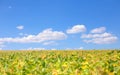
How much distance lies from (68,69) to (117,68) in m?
1.30

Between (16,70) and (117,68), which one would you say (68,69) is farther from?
(16,70)

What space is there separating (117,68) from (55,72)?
1.57 meters

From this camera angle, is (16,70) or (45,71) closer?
(45,71)

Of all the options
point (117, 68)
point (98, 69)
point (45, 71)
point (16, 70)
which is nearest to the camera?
point (98, 69)

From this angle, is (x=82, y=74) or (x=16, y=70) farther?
(x=16, y=70)

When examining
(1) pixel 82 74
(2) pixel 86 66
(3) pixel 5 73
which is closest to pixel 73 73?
(1) pixel 82 74

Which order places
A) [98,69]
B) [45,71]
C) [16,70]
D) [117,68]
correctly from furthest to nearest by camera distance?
[16,70], [45,71], [117,68], [98,69]

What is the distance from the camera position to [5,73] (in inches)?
388

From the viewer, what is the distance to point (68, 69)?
29.2 ft

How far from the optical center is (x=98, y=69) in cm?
765

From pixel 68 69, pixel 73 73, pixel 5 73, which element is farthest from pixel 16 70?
pixel 73 73

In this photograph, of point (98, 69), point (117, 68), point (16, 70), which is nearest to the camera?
point (98, 69)

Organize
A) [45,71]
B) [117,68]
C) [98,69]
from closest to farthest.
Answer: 1. [98,69]
2. [117,68]
3. [45,71]

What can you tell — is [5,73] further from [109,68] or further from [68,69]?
[109,68]
